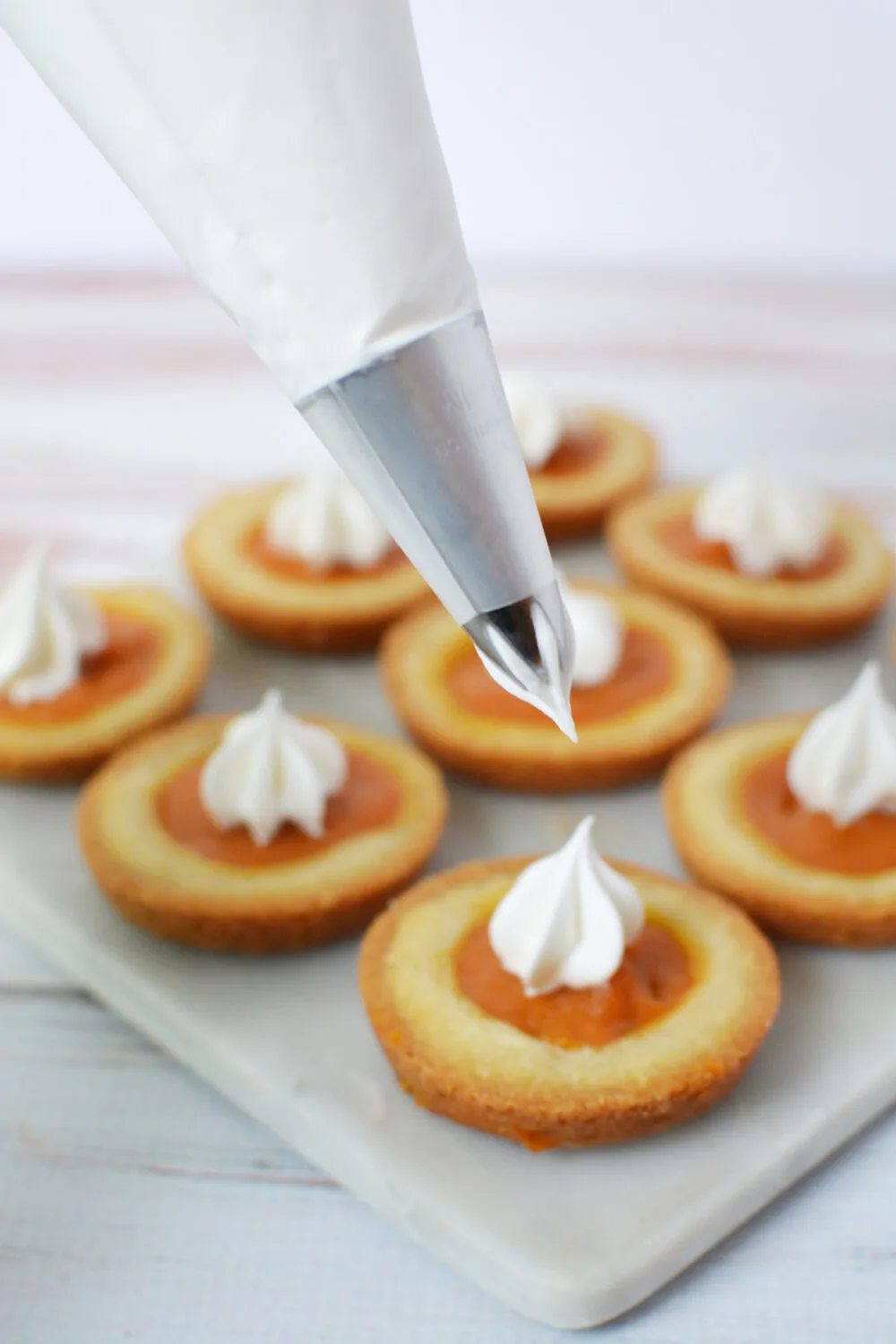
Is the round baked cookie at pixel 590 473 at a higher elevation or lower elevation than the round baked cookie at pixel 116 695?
lower

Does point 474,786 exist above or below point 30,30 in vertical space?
below

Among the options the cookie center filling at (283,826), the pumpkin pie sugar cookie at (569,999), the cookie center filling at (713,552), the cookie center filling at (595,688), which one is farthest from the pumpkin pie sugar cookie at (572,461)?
the pumpkin pie sugar cookie at (569,999)

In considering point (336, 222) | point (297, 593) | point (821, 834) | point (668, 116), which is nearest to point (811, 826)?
point (821, 834)

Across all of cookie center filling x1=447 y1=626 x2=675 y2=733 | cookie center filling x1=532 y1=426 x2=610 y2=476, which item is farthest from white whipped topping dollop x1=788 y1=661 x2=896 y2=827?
cookie center filling x1=532 y1=426 x2=610 y2=476

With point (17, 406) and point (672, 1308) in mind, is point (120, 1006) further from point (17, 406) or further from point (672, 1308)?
point (17, 406)

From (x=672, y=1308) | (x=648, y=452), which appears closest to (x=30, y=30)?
(x=672, y=1308)

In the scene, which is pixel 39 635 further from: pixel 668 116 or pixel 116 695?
pixel 668 116

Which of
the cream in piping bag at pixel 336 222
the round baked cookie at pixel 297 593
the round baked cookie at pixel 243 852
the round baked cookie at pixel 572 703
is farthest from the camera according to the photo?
the round baked cookie at pixel 297 593

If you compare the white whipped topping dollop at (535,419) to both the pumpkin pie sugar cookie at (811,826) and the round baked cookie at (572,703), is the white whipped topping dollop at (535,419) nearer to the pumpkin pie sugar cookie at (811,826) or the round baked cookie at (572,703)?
the round baked cookie at (572,703)
